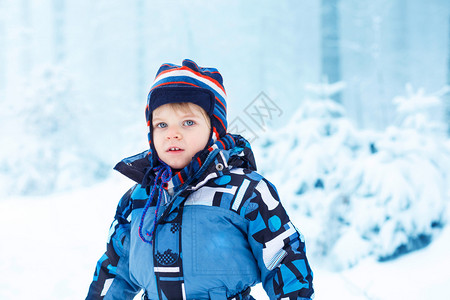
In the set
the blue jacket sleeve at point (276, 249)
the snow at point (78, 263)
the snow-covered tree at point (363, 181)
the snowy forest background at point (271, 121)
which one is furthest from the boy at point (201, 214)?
the snow-covered tree at point (363, 181)

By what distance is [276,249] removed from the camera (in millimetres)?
1269

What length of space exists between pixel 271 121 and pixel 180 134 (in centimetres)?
671

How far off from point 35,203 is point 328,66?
11142mm

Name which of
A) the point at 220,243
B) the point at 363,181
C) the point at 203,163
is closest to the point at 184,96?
the point at 203,163

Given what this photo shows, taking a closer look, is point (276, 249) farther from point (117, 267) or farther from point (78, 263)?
point (78, 263)

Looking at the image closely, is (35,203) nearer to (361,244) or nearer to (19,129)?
(361,244)

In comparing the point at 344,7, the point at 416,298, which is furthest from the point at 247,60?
the point at 416,298

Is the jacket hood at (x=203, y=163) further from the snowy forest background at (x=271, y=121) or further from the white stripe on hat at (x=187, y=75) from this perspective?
the snowy forest background at (x=271, y=121)

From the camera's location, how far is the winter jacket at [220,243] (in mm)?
1266

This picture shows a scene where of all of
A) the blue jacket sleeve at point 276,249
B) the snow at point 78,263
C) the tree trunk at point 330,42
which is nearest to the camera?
the blue jacket sleeve at point 276,249

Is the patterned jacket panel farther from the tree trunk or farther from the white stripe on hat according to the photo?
the tree trunk

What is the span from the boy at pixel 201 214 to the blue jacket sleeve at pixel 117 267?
0.02 meters

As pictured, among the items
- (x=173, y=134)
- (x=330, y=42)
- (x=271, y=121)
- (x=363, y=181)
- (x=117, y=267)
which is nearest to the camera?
(x=173, y=134)

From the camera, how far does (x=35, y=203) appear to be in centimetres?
543
